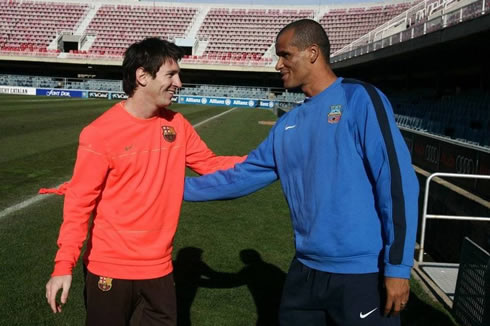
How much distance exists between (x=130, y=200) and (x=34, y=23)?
59.0 meters

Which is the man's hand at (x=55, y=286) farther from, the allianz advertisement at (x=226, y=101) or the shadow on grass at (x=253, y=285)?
the allianz advertisement at (x=226, y=101)

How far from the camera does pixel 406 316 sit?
13.8ft

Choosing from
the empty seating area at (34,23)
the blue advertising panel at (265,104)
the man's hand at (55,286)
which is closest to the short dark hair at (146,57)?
the man's hand at (55,286)

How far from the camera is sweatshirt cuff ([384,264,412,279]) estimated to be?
2057mm

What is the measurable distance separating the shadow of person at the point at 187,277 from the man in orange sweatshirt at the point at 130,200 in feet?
5.25

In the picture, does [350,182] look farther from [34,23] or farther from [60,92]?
[34,23]

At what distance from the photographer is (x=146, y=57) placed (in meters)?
2.37

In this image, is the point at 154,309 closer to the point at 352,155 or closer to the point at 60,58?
the point at 352,155

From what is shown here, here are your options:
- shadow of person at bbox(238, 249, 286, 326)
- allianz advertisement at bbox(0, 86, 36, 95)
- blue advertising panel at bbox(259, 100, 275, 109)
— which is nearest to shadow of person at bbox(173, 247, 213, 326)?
shadow of person at bbox(238, 249, 286, 326)

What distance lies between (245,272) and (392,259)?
3105 millimetres

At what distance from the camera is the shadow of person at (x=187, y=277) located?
161 inches

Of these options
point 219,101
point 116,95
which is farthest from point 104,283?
point 116,95

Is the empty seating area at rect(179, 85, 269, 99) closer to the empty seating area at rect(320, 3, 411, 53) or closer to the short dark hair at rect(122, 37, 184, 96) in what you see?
the empty seating area at rect(320, 3, 411, 53)

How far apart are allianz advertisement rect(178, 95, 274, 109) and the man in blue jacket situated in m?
42.9
